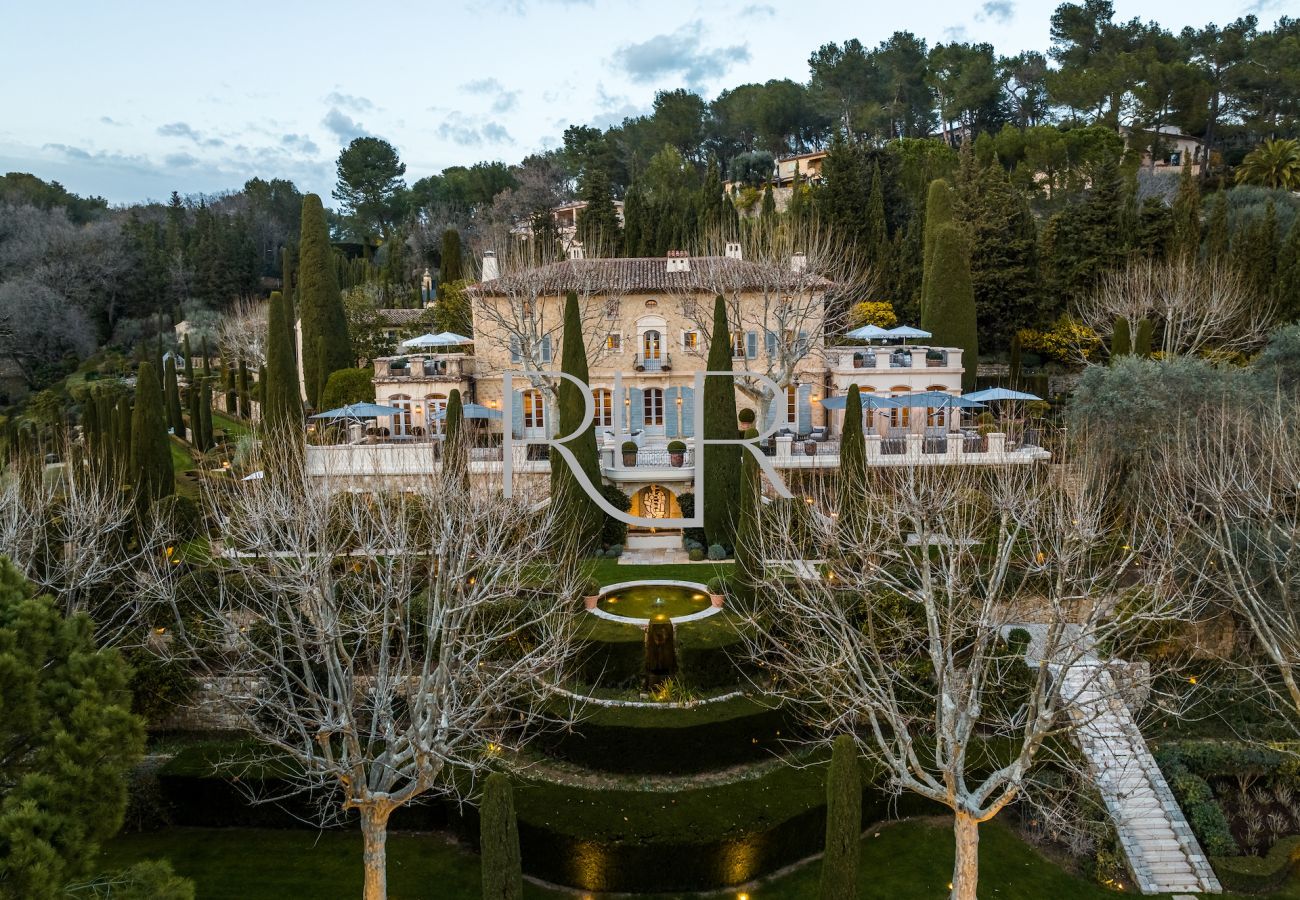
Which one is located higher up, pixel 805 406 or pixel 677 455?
pixel 805 406

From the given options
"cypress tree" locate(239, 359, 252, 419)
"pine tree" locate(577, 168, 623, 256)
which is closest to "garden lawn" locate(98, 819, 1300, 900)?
"cypress tree" locate(239, 359, 252, 419)

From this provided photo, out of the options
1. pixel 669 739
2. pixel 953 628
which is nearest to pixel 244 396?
pixel 669 739

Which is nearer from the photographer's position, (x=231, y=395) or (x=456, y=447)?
(x=456, y=447)

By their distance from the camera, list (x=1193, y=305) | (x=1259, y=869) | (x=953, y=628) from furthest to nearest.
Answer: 1. (x=1193, y=305)
2. (x=1259, y=869)
3. (x=953, y=628)

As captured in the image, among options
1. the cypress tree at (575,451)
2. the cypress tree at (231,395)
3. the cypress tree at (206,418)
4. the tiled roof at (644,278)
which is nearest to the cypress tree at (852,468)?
the cypress tree at (575,451)

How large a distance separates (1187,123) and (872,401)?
1766 inches

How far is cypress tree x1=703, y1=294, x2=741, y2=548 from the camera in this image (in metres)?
24.9

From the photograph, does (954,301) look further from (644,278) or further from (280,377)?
(280,377)

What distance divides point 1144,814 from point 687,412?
871 inches

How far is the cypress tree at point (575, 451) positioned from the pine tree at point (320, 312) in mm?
15274

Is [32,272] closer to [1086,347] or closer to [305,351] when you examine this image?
[305,351]

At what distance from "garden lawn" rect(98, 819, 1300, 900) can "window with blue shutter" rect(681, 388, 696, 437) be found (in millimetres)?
20460

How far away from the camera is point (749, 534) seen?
18.7 m

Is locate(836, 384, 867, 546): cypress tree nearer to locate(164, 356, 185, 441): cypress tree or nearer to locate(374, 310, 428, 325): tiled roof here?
locate(374, 310, 428, 325): tiled roof
